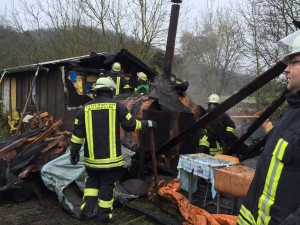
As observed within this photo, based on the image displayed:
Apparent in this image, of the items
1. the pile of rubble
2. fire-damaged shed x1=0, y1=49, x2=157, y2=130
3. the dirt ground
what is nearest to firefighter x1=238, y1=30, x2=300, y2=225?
the dirt ground

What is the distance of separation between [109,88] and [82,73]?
18.1 feet

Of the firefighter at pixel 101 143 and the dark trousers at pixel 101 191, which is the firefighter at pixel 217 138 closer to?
the firefighter at pixel 101 143

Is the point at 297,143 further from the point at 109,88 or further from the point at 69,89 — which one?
the point at 69,89

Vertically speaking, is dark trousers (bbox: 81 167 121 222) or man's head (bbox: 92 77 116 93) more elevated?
man's head (bbox: 92 77 116 93)

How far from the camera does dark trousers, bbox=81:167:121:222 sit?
4312 mm

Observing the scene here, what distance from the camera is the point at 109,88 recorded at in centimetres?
445

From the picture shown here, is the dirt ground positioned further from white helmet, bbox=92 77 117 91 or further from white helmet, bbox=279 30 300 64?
white helmet, bbox=279 30 300 64

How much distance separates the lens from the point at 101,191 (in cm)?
435

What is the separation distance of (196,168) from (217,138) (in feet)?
5.78

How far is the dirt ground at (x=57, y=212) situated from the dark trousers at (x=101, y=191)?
13.7 inches

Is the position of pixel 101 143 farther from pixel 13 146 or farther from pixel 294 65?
pixel 294 65

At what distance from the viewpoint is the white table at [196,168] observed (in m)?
4.51

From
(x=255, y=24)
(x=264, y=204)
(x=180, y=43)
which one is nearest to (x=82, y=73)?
(x=264, y=204)

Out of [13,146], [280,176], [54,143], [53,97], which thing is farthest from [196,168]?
[53,97]
